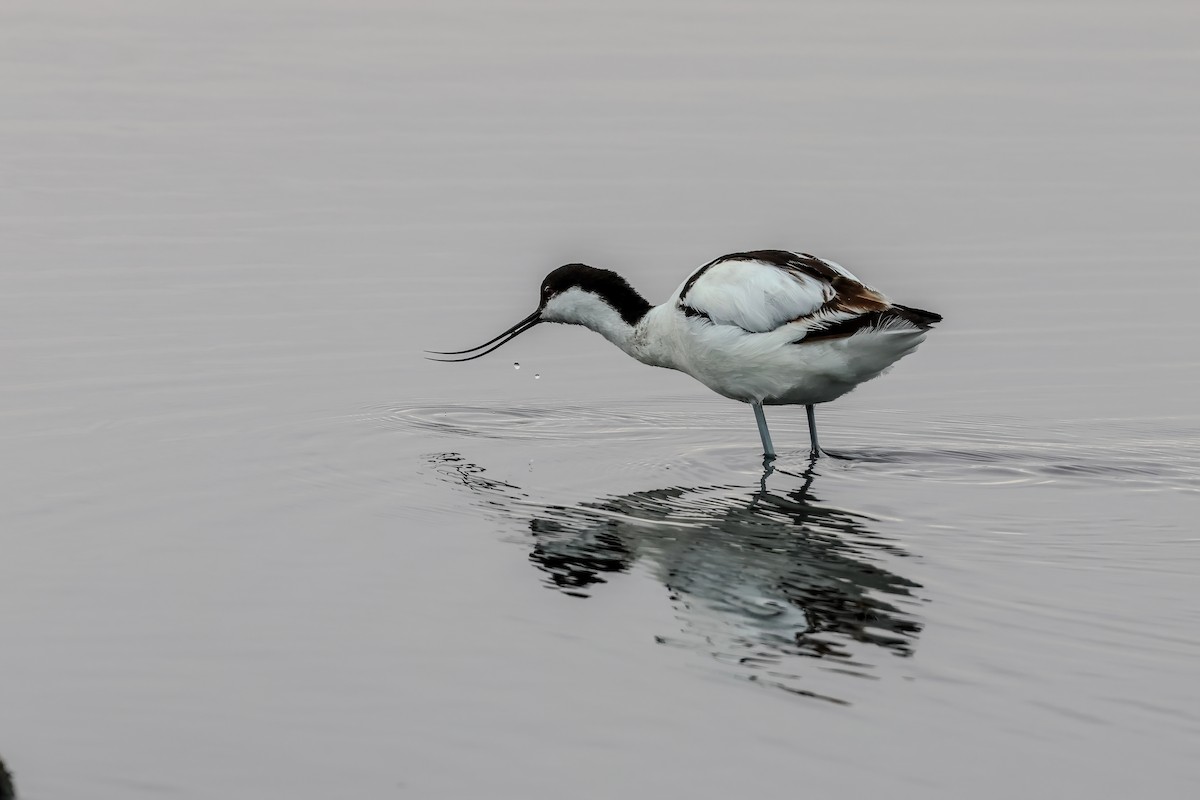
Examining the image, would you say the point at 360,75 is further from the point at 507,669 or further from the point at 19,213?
the point at 507,669

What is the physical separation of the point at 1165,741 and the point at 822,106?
14.2 m

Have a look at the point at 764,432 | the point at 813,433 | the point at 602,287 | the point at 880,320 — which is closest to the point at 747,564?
the point at 880,320

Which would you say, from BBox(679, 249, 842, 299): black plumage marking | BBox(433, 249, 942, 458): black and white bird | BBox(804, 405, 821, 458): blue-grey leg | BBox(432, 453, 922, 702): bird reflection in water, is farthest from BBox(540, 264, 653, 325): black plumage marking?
BBox(432, 453, 922, 702): bird reflection in water

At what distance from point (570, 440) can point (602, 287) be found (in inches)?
40.8

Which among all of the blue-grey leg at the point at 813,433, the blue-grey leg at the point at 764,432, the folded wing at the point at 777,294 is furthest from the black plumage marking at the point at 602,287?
the blue-grey leg at the point at 813,433

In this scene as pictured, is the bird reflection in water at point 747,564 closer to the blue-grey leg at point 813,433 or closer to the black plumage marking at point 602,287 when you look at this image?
the blue-grey leg at point 813,433

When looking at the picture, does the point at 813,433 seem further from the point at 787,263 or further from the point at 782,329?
the point at 787,263

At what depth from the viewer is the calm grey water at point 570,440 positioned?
646cm

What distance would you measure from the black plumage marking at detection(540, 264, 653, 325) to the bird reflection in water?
4.80 ft

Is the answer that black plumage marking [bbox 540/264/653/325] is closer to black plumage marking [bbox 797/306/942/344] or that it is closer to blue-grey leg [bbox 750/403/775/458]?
blue-grey leg [bbox 750/403/775/458]

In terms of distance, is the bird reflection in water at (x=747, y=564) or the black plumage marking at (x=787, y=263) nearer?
the bird reflection in water at (x=747, y=564)

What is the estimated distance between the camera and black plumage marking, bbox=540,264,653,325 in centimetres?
1136

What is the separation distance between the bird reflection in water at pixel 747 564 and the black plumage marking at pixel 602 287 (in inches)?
57.5

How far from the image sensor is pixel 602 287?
1148 centimetres
